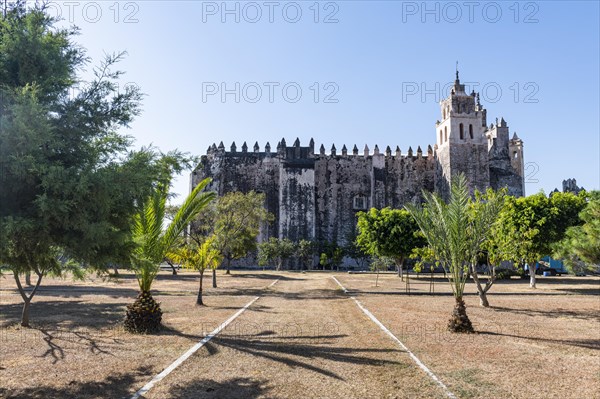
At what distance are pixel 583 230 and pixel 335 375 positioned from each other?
24.2ft

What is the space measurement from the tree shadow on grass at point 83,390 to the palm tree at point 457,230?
24.5ft

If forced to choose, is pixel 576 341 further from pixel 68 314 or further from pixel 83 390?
pixel 68 314

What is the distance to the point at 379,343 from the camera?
29.1 ft

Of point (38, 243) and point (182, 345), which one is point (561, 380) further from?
point (38, 243)

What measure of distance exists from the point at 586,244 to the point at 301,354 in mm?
6771

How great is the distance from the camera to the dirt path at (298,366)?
19.4 ft

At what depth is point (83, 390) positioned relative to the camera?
5.93m

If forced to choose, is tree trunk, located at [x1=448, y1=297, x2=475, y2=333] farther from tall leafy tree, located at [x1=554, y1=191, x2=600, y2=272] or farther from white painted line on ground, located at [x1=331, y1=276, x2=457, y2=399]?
tall leafy tree, located at [x1=554, y1=191, x2=600, y2=272]

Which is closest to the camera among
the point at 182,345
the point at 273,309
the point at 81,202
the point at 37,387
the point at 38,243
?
the point at 81,202

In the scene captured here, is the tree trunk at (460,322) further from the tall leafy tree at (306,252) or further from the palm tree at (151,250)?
the tall leafy tree at (306,252)

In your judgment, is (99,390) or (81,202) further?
(99,390)

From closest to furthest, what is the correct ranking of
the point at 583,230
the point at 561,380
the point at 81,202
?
1. the point at 81,202
2. the point at 561,380
3. the point at 583,230

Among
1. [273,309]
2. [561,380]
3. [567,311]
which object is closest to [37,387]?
[561,380]

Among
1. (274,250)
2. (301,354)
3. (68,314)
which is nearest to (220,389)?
(301,354)
